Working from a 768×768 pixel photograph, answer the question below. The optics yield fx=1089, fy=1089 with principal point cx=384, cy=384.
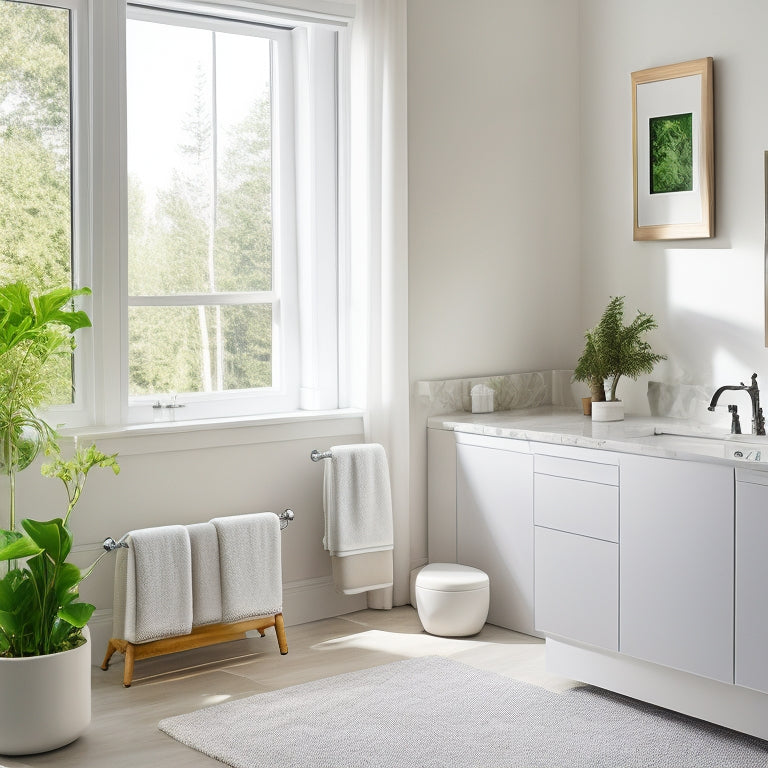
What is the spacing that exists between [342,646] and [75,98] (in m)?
2.05

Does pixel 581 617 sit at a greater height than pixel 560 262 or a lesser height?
lesser

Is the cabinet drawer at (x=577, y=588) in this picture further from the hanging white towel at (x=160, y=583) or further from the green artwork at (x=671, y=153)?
the green artwork at (x=671, y=153)

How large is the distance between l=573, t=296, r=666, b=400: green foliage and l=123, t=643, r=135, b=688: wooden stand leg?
1867 mm

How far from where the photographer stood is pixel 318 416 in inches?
158

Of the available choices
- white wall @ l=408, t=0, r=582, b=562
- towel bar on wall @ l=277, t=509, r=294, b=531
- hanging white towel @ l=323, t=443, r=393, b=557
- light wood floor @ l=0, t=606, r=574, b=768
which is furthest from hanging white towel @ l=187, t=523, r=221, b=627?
white wall @ l=408, t=0, r=582, b=562

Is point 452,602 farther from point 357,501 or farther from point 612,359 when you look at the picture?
point 612,359

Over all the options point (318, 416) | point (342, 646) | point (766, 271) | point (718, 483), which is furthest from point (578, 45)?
point (342, 646)

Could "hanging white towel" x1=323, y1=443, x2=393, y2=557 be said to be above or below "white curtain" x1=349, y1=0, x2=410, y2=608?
below

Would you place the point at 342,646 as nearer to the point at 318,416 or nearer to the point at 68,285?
the point at 318,416

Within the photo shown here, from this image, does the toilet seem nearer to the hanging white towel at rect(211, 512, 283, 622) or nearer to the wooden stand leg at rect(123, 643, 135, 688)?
the hanging white towel at rect(211, 512, 283, 622)

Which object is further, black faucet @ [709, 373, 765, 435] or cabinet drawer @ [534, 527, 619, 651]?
black faucet @ [709, 373, 765, 435]

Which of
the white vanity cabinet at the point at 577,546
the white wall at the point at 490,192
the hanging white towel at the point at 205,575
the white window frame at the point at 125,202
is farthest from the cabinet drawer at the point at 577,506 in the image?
the hanging white towel at the point at 205,575

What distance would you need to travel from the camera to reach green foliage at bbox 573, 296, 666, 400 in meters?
3.96

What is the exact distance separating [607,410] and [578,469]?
0.56 m
